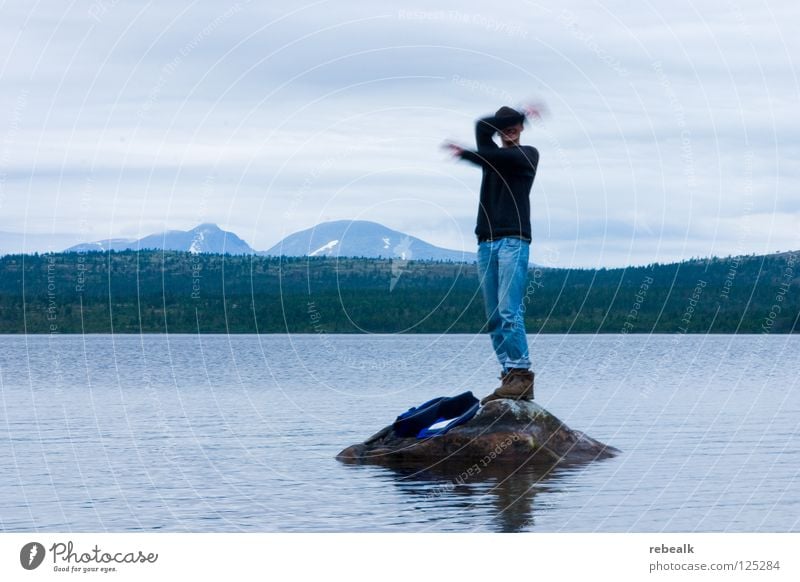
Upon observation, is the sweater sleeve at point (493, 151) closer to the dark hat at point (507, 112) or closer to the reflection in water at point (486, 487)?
the dark hat at point (507, 112)

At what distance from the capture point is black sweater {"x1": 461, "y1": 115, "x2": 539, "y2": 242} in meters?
20.0

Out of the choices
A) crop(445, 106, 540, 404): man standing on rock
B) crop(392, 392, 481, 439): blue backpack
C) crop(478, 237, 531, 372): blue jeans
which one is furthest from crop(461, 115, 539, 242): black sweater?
crop(392, 392, 481, 439): blue backpack

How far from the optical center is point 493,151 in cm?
2003

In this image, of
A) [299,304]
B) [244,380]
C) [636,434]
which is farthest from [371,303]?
[636,434]

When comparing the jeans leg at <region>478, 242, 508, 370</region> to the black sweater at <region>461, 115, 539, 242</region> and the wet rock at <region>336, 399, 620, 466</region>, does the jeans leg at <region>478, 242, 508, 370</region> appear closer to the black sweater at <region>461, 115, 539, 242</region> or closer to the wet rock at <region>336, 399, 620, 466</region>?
the black sweater at <region>461, 115, 539, 242</region>

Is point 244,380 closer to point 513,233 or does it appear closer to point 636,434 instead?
point 636,434

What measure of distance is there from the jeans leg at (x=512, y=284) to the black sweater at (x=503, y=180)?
0.67ft

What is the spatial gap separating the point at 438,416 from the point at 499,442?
47.9 inches

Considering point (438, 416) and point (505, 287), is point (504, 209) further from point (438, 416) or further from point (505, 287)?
point (438, 416)

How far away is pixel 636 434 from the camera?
101 ft

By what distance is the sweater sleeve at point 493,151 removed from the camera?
20.0m

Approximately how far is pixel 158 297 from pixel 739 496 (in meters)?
183

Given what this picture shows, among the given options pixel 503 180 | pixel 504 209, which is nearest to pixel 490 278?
pixel 504 209

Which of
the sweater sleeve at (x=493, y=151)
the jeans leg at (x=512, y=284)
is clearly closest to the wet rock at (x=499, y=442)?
the jeans leg at (x=512, y=284)
